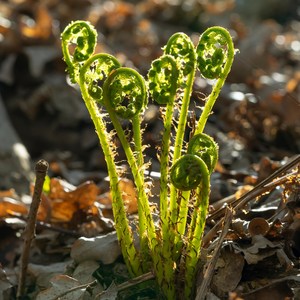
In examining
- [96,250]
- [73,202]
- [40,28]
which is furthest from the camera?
[40,28]

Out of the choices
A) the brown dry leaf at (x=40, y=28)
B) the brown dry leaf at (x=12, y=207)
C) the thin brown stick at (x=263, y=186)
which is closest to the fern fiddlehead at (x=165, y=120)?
the thin brown stick at (x=263, y=186)

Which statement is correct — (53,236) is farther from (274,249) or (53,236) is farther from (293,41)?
(293,41)

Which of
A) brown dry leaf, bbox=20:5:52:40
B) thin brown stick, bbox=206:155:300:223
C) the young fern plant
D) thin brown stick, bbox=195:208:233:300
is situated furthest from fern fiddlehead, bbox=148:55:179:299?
brown dry leaf, bbox=20:5:52:40

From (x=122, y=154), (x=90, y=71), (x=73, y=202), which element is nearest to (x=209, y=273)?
(x=90, y=71)

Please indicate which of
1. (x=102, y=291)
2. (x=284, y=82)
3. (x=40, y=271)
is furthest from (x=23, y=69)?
(x=102, y=291)

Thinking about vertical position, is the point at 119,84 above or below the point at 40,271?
above

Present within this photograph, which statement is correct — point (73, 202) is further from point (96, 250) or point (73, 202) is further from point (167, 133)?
point (167, 133)
